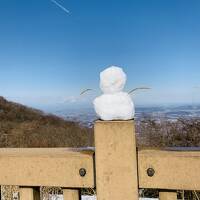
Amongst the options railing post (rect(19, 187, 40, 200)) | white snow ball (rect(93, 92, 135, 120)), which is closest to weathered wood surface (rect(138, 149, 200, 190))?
white snow ball (rect(93, 92, 135, 120))

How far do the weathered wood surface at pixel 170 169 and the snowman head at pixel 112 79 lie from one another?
1.02ft

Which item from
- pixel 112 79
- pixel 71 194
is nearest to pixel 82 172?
pixel 71 194

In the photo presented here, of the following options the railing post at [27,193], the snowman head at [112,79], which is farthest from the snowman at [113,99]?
the railing post at [27,193]

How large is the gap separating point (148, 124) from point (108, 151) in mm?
4176

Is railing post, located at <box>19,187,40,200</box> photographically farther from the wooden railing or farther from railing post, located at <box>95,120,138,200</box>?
railing post, located at <box>95,120,138,200</box>

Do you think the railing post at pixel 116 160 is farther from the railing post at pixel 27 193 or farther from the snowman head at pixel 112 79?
the railing post at pixel 27 193

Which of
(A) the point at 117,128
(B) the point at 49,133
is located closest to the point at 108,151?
(A) the point at 117,128

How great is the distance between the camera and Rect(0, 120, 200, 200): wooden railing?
4.61ft

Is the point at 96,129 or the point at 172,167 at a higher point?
the point at 96,129

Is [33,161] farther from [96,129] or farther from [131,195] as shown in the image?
[131,195]

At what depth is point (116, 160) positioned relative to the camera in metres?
1.47

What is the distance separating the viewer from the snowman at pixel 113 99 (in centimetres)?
151

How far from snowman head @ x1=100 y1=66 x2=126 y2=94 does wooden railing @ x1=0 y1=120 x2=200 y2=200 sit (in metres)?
0.17

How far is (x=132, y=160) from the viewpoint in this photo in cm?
→ 145
